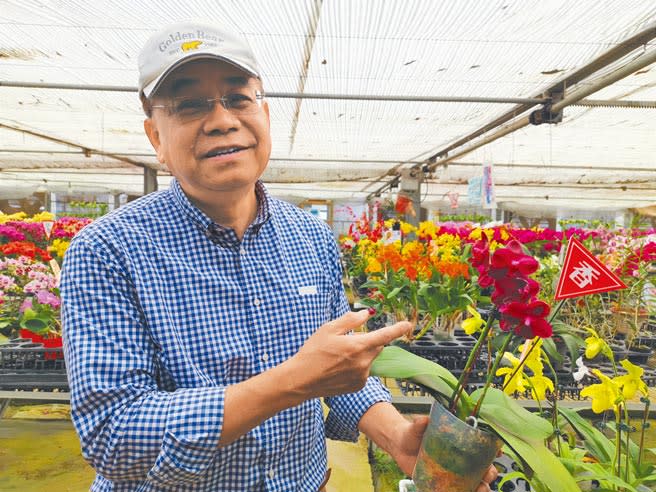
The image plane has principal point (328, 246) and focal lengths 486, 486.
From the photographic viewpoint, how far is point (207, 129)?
3.16 feet

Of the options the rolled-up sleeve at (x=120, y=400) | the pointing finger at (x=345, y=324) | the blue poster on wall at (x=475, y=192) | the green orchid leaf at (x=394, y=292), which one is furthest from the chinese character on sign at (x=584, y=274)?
the blue poster on wall at (x=475, y=192)

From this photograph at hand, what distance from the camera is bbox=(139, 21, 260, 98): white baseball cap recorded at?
92 cm

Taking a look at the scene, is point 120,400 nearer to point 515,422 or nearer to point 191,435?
point 191,435

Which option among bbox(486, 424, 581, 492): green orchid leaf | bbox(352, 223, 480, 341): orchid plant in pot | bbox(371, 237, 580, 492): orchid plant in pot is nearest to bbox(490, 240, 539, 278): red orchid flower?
bbox(371, 237, 580, 492): orchid plant in pot

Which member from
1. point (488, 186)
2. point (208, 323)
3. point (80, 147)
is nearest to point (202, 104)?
point (208, 323)

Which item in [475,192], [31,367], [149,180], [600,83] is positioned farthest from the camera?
[149,180]

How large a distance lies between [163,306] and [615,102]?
4.79m

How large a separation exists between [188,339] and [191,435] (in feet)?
0.73

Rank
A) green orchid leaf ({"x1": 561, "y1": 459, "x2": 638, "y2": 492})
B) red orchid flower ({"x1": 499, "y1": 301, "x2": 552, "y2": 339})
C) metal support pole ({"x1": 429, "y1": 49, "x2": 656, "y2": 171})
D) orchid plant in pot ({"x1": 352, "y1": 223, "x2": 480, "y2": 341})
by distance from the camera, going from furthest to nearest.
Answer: metal support pole ({"x1": 429, "y1": 49, "x2": 656, "y2": 171}) < orchid plant in pot ({"x1": 352, "y1": 223, "x2": 480, "y2": 341}) < green orchid leaf ({"x1": 561, "y1": 459, "x2": 638, "y2": 492}) < red orchid flower ({"x1": 499, "y1": 301, "x2": 552, "y2": 339})

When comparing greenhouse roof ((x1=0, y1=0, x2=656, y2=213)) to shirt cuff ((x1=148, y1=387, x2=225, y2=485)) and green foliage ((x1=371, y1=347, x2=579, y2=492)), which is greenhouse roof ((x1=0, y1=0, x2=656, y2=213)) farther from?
shirt cuff ((x1=148, y1=387, x2=225, y2=485))

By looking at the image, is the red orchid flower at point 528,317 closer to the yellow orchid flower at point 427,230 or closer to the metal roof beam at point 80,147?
the yellow orchid flower at point 427,230

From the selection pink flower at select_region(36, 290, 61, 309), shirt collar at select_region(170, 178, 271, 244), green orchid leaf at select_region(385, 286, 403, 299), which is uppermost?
shirt collar at select_region(170, 178, 271, 244)

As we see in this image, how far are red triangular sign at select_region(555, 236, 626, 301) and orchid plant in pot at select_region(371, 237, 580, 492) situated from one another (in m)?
0.17

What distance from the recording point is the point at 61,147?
8055 millimetres
